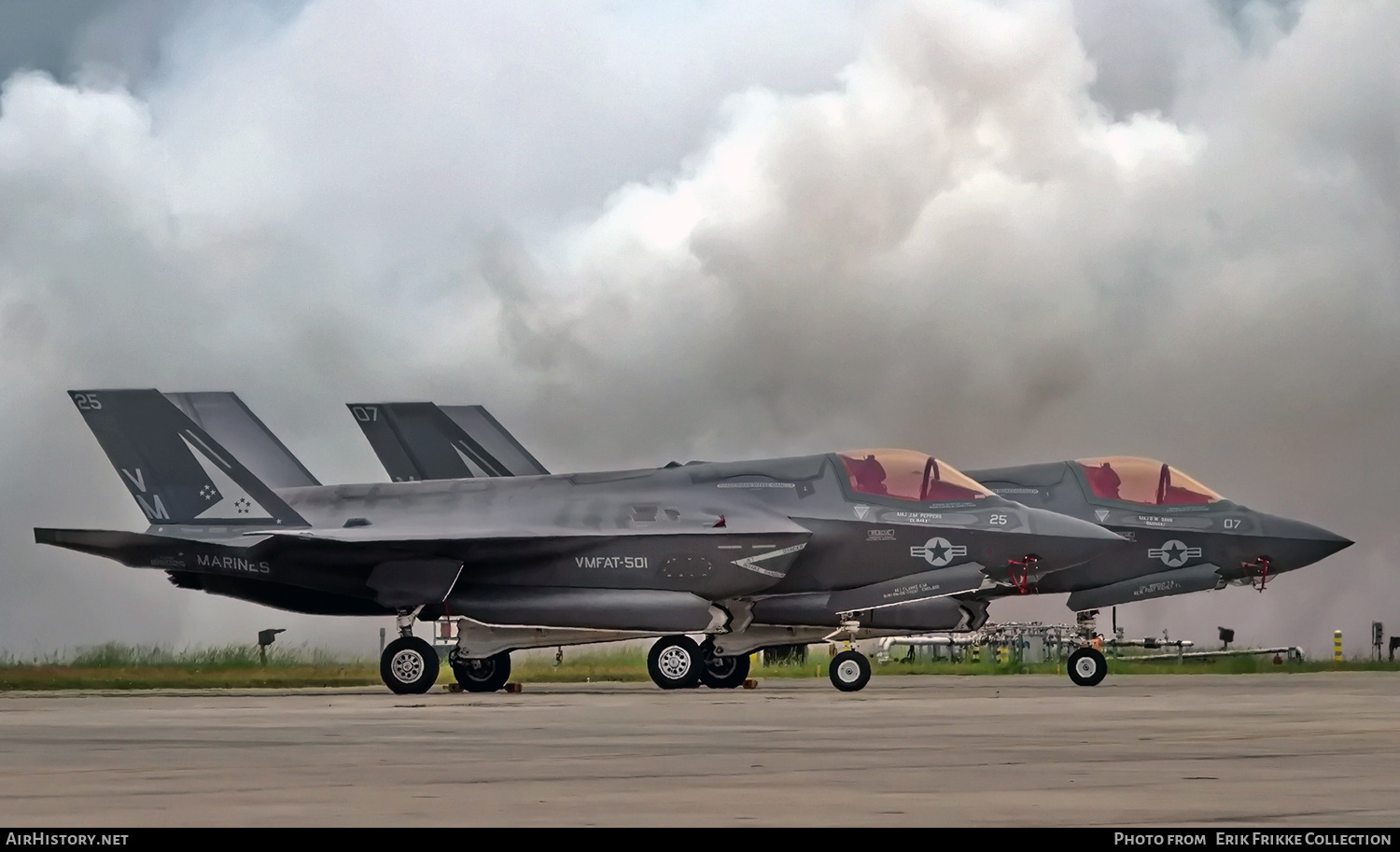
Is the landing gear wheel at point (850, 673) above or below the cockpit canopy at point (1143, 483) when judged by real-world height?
below

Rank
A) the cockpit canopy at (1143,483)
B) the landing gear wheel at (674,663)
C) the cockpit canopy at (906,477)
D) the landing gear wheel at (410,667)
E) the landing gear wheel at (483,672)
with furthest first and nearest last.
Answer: the cockpit canopy at (1143,483)
the landing gear wheel at (483,672)
the cockpit canopy at (906,477)
the landing gear wheel at (674,663)
the landing gear wheel at (410,667)

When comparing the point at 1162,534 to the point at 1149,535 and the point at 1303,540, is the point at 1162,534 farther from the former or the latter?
the point at 1303,540

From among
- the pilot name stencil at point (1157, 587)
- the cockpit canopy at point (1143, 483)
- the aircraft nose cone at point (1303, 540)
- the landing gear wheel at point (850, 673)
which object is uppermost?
the cockpit canopy at point (1143, 483)

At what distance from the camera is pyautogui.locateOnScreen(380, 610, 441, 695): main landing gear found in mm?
25172

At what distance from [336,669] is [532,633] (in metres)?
9.01

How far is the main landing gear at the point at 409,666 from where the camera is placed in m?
25.2

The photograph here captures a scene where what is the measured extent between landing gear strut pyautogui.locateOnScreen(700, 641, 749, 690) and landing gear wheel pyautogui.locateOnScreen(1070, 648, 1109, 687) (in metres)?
4.59

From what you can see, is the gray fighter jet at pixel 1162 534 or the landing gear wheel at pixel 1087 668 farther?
the gray fighter jet at pixel 1162 534

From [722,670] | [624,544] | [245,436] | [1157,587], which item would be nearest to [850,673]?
[722,670]

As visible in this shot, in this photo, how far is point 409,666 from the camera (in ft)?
82.8

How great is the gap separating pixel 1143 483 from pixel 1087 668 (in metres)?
3.66

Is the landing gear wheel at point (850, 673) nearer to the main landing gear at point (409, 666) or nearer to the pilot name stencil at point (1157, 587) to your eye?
the main landing gear at point (409, 666)

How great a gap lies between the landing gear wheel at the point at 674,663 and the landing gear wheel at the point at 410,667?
9.39 ft

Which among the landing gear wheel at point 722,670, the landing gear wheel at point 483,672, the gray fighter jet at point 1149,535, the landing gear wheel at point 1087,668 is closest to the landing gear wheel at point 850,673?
the landing gear wheel at point 722,670
